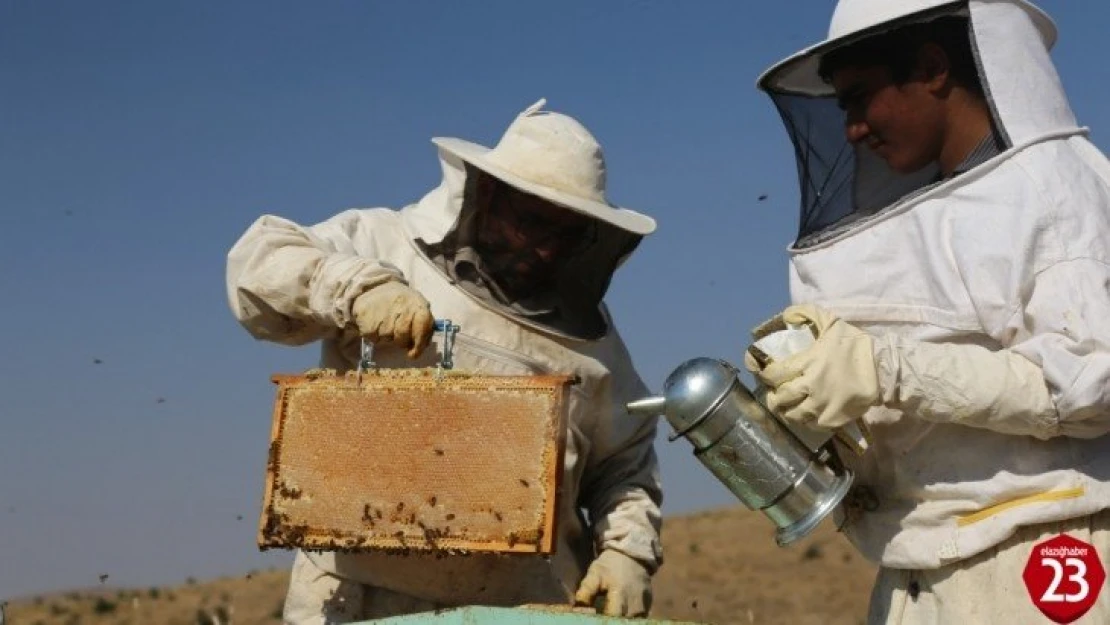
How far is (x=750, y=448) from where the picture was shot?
13.2 feet

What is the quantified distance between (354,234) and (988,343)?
230cm

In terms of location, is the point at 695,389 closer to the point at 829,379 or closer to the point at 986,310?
the point at 829,379

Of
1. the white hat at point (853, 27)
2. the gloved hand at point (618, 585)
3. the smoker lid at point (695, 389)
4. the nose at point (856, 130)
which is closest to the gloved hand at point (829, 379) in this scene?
the smoker lid at point (695, 389)

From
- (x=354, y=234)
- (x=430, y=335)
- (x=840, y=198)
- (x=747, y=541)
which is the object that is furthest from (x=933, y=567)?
(x=747, y=541)

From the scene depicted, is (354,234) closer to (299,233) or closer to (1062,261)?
(299,233)

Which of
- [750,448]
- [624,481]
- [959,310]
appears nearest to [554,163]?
[624,481]

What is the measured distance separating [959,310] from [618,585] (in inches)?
64.4

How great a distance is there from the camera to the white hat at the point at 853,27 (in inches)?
164

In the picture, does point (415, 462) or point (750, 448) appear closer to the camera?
point (750, 448)

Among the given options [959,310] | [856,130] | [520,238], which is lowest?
[959,310]

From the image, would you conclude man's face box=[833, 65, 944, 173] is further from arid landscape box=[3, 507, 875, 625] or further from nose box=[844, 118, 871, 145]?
arid landscape box=[3, 507, 875, 625]

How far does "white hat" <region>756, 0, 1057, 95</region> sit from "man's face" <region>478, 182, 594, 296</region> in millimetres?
934

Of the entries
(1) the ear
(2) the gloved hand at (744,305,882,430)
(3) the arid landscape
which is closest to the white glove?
(2) the gloved hand at (744,305,882,430)

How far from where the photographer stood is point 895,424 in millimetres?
4148
